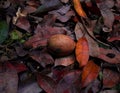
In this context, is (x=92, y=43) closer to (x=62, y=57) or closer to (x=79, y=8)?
(x=62, y=57)

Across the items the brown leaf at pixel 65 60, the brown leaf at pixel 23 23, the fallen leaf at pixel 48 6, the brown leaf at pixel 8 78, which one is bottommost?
the brown leaf at pixel 65 60

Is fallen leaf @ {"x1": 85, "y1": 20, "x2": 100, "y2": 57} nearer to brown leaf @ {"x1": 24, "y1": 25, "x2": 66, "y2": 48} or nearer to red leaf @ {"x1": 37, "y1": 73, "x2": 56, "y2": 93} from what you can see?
brown leaf @ {"x1": 24, "y1": 25, "x2": 66, "y2": 48}

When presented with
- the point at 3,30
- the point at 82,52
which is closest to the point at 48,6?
the point at 3,30

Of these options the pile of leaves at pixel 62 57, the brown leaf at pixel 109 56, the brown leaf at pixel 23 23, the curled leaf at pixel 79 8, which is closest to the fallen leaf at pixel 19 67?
the pile of leaves at pixel 62 57

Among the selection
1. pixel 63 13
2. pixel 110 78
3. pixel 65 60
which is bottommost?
pixel 110 78

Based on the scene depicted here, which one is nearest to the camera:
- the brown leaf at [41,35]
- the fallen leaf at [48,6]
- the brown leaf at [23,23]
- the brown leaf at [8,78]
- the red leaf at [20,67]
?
the brown leaf at [8,78]

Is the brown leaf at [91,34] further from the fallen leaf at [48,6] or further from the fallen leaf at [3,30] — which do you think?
the fallen leaf at [3,30]
